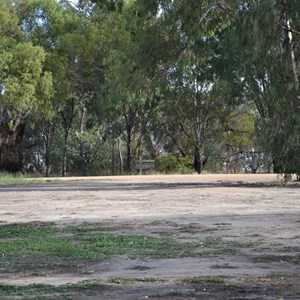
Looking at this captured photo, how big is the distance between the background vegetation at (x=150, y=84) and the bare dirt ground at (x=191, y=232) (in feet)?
4.76

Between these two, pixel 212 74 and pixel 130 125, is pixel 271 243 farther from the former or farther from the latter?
pixel 130 125

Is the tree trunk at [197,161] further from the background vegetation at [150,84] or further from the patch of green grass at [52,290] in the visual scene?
the patch of green grass at [52,290]

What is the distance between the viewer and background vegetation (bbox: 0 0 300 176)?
10.9m

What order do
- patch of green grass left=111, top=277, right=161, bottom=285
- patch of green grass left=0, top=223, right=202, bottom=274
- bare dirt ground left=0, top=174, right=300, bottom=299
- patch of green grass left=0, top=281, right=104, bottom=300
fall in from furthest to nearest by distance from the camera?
patch of green grass left=0, top=223, right=202, bottom=274
patch of green grass left=111, top=277, right=161, bottom=285
bare dirt ground left=0, top=174, right=300, bottom=299
patch of green grass left=0, top=281, right=104, bottom=300

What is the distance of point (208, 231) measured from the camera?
14.3 metres

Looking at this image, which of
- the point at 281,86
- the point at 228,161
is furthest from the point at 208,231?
the point at 228,161

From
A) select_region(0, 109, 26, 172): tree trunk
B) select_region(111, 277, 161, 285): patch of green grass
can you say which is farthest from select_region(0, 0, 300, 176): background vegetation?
select_region(111, 277, 161, 285): patch of green grass

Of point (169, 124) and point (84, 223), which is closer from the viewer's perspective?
point (84, 223)

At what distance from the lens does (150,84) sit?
70.9 feet

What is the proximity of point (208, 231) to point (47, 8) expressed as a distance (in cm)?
3380

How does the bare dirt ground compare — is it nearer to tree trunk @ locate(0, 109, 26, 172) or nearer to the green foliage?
tree trunk @ locate(0, 109, 26, 172)

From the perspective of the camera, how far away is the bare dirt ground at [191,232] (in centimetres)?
839

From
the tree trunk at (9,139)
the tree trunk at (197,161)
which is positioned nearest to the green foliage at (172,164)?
the tree trunk at (197,161)

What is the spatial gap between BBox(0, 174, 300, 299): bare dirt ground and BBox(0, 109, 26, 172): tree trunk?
2167 centimetres
